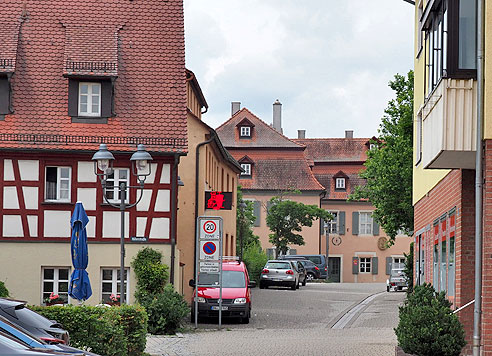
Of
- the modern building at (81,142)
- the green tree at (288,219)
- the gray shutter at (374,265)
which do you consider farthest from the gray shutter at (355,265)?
the modern building at (81,142)

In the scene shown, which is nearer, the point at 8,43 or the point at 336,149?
the point at 8,43

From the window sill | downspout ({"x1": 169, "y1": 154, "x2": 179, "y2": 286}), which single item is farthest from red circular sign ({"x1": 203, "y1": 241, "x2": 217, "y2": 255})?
the window sill

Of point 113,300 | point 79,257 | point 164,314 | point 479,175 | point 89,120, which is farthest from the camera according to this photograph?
point 89,120

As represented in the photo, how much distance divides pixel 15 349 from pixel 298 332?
20002mm

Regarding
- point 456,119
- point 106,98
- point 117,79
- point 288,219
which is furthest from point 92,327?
point 288,219

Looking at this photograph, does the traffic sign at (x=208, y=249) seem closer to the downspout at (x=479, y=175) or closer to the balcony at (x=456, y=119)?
the balcony at (x=456, y=119)

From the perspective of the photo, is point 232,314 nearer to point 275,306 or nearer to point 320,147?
point 275,306

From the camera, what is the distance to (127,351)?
61.2 feet

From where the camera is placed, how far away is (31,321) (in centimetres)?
1466

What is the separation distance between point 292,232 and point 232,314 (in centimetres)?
4716

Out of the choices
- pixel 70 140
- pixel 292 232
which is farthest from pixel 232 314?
pixel 292 232

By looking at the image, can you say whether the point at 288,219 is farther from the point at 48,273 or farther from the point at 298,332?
the point at 298,332

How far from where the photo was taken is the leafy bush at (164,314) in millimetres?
26797

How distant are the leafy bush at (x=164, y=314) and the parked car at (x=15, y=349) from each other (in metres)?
17.5
